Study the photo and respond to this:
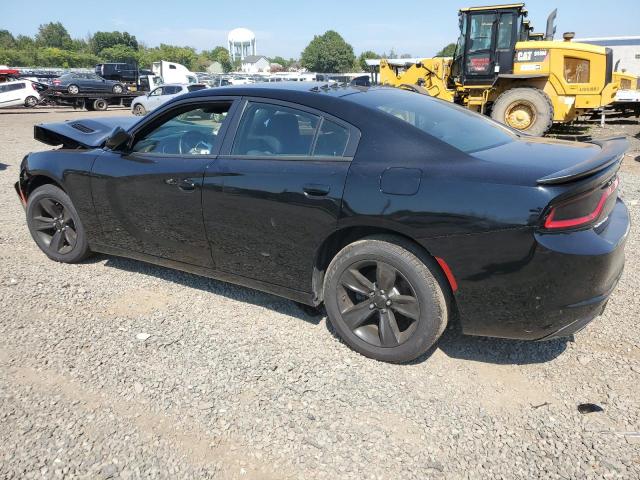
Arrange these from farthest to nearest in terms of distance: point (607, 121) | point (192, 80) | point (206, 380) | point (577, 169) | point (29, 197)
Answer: point (192, 80)
point (607, 121)
point (29, 197)
point (206, 380)
point (577, 169)

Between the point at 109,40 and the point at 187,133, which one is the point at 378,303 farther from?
the point at 109,40

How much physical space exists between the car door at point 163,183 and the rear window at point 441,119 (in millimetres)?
1031

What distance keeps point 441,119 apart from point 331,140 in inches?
29.4

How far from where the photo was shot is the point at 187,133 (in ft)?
11.9

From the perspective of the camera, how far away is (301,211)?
9.40ft

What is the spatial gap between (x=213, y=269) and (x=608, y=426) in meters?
2.46

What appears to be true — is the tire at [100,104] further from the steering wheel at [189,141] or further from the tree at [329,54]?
the tree at [329,54]


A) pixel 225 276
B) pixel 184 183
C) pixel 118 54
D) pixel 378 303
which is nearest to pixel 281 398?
pixel 378 303

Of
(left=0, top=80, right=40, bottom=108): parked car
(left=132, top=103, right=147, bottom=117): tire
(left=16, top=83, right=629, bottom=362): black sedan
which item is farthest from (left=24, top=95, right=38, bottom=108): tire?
(left=16, top=83, right=629, bottom=362): black sedan

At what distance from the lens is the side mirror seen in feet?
12.0

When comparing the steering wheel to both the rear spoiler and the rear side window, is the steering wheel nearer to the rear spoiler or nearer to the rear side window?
the rear side window

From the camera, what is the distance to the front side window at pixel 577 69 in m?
12.1

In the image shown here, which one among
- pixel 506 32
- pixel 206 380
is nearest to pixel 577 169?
pixel 206 380

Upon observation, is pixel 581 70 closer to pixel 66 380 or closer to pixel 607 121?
pixel 607 121
